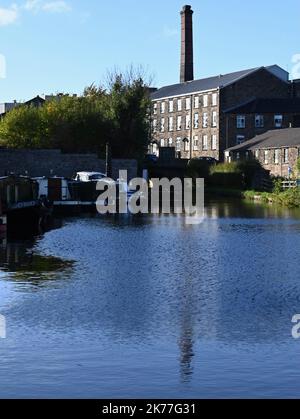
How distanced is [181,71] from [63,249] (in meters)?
80.9

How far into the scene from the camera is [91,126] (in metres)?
74.9

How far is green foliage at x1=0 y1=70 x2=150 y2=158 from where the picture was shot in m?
75.4

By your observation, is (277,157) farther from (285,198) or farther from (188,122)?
(188,122)

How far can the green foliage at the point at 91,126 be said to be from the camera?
75.4 metres

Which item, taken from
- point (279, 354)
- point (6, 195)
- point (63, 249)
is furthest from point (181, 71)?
point (279, 354)

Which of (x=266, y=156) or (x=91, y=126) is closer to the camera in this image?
(x=91, y=126)

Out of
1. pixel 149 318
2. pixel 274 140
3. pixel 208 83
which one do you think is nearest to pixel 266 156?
pixel 274 140

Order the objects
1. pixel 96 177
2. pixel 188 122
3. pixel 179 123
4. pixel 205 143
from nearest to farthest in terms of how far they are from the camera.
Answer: pixel 96 177
pixel 205 143
pixel 188 122
pixel 179 123

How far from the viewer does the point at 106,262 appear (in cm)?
2689

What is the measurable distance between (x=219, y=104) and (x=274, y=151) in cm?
1522

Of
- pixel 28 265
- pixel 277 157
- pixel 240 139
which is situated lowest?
pixel 28 265

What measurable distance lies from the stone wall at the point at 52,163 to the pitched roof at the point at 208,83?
2977cm

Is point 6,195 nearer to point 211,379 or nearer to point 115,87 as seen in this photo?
point 211,379

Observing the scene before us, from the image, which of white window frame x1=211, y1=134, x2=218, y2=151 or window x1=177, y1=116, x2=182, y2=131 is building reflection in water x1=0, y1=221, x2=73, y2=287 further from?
window x1=177, y1=116, x2=182, y2=131
